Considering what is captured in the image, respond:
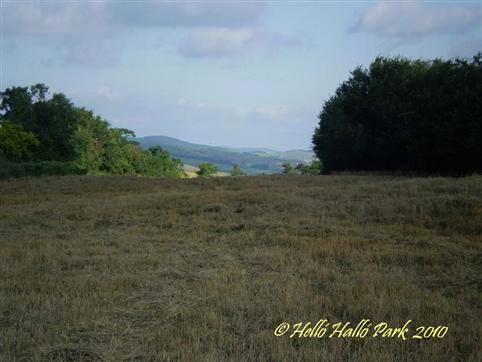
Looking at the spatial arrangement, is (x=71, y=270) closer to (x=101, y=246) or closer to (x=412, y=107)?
(x=101, y=246)

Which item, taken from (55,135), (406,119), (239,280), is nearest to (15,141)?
(55,135)

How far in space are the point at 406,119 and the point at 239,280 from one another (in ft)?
91.5

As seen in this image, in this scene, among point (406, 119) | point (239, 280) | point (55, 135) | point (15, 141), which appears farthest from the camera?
point (55, 135)

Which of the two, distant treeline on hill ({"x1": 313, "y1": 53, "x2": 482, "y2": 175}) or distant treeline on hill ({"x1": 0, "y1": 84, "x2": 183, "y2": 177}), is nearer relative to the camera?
distant treeline on hill ({"x1": 313, "y1": 53, "x2": 482, "y2": 175})

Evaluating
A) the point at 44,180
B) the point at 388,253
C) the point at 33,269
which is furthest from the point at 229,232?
the point at 44,180

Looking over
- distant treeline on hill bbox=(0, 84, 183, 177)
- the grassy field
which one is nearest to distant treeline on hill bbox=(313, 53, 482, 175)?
the grassy field

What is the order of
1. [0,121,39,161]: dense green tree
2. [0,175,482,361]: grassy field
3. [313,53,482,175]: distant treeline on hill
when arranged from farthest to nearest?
[0,121,39,161]: dense green tree
[313,53,482,175]: distant treeline on hill
[0,175,482,361]: grassy field

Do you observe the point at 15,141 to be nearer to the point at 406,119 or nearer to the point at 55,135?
the point at 55,135

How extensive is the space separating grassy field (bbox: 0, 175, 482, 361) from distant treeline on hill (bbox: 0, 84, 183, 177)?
37812 mm

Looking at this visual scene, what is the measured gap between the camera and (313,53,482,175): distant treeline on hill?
92.8 feet

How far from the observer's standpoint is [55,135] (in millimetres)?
66938

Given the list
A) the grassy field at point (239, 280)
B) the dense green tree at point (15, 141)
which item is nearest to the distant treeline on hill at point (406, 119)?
the grassy field at point (239, 280)

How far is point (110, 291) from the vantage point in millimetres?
7094

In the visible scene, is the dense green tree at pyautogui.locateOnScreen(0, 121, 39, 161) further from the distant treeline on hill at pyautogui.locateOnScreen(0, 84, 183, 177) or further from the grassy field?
the grassy field
